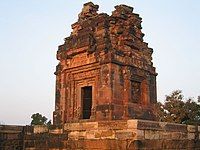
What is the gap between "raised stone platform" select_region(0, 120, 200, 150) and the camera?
28.0ft

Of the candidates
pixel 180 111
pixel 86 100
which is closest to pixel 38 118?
pixel 180 111

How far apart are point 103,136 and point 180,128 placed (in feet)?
10.0

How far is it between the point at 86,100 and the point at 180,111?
19.2 m

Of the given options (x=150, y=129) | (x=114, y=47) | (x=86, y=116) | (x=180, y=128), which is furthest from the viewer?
(x=86, y=116)

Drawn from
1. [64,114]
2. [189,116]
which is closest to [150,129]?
[64,114]

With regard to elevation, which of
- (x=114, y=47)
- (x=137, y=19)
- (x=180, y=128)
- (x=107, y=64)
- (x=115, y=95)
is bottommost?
(x=180, y=128)

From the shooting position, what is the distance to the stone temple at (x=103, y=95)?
9.34 metres

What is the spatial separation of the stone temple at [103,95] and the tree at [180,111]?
1734cm

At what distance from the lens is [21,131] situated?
11461 millimetres

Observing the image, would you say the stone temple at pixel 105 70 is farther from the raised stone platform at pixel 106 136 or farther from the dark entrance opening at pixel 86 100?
the raised stone platform at pixel 106 136

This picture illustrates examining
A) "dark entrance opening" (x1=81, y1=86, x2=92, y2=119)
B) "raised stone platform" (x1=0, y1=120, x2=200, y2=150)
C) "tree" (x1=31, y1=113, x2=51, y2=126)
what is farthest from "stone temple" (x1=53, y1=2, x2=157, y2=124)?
"tree" (x1=31, y1=113, x2=51, y2=126)

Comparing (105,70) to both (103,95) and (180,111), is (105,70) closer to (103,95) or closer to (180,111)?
(103,95)

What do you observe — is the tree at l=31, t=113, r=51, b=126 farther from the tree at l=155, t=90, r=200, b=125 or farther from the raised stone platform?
the raised stone platform

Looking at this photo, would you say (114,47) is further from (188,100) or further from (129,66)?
(188,100)
